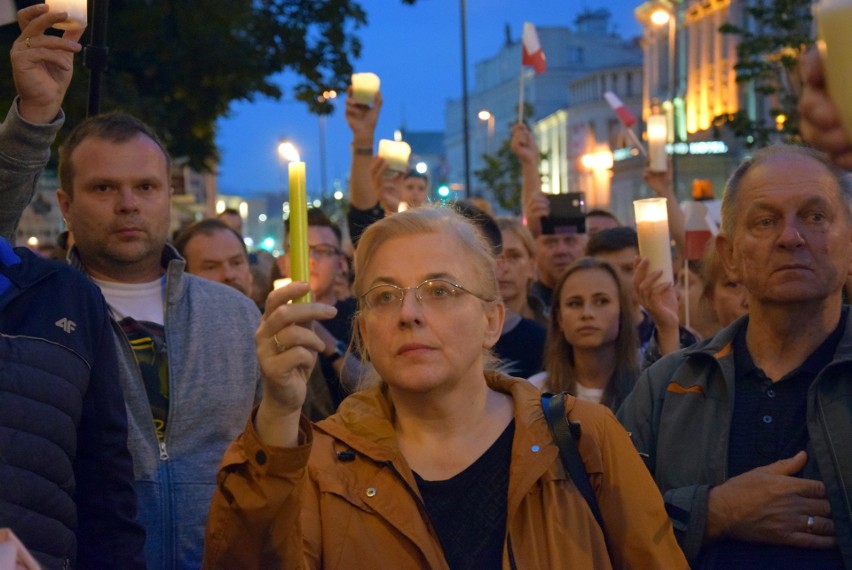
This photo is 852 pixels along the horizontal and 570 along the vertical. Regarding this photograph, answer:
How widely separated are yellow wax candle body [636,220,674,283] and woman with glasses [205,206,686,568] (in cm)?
Answer: 151

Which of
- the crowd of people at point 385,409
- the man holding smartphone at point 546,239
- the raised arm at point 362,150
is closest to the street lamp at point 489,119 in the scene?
the man holding smartphone at point 546,239

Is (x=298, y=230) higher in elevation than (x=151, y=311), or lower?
higher

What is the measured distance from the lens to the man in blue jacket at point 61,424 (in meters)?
3.30

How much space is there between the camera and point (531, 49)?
9.97m

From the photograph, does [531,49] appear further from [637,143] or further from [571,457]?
[571,457]

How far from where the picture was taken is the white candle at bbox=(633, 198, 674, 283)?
5039 millimetres

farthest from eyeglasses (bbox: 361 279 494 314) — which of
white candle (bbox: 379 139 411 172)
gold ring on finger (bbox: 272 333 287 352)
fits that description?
white candle (bbox: 379 139 411 172)

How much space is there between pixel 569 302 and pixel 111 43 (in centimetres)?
1357

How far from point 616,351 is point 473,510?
9.40 ft

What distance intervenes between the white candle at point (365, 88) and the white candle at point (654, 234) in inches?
Answer: 85.7

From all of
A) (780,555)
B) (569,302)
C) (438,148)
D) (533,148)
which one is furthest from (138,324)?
(438,148)

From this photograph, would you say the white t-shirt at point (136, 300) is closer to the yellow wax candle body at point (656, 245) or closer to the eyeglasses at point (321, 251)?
the yellow wax candle body at point (656, 245)

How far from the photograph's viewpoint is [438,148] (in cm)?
17612

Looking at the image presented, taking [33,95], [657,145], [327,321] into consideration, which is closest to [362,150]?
[327,321]
